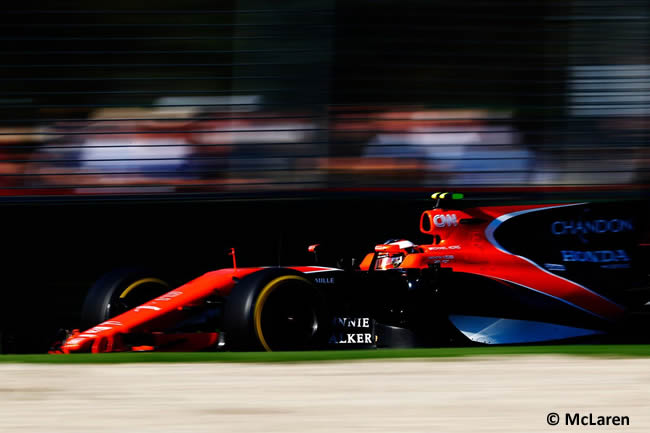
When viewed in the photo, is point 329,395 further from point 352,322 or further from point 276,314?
point 352,322

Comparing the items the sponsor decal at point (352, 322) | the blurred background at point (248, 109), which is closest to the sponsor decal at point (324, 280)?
the sponsor decal at point (352, 322)

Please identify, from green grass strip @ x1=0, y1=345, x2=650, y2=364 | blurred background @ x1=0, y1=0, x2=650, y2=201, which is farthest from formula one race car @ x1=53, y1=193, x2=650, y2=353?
green grass strip @ x1=0, y1=345, x2=650, y2=364

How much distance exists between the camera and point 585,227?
6473 millimetres

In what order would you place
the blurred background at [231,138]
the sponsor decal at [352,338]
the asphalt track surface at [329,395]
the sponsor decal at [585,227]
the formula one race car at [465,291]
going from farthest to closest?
the blurred background at [231,138] < the sponsor decal at [585,227] < the sponsor decal at [352,338] < the formula one race car at [465,291] < the asphalt track surface at [329,395]

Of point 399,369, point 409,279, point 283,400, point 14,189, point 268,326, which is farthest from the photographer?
point 14,189

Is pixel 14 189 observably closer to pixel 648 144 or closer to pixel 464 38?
pixel 464 38

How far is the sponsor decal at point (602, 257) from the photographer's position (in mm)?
6445

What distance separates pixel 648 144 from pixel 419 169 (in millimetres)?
1749

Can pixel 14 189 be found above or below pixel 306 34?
below

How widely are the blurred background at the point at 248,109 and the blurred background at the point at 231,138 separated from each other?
1 cm

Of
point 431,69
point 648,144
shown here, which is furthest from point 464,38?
point 648,144

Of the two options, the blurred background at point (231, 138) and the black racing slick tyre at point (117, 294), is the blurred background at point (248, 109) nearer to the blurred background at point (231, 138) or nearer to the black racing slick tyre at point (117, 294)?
the blurred background at point (231, 138)

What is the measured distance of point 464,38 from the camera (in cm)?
731

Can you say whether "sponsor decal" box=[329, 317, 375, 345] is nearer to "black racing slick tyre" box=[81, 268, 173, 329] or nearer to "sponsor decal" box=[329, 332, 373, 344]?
"sponsor decal" box=[329, 332, 373, 344]
